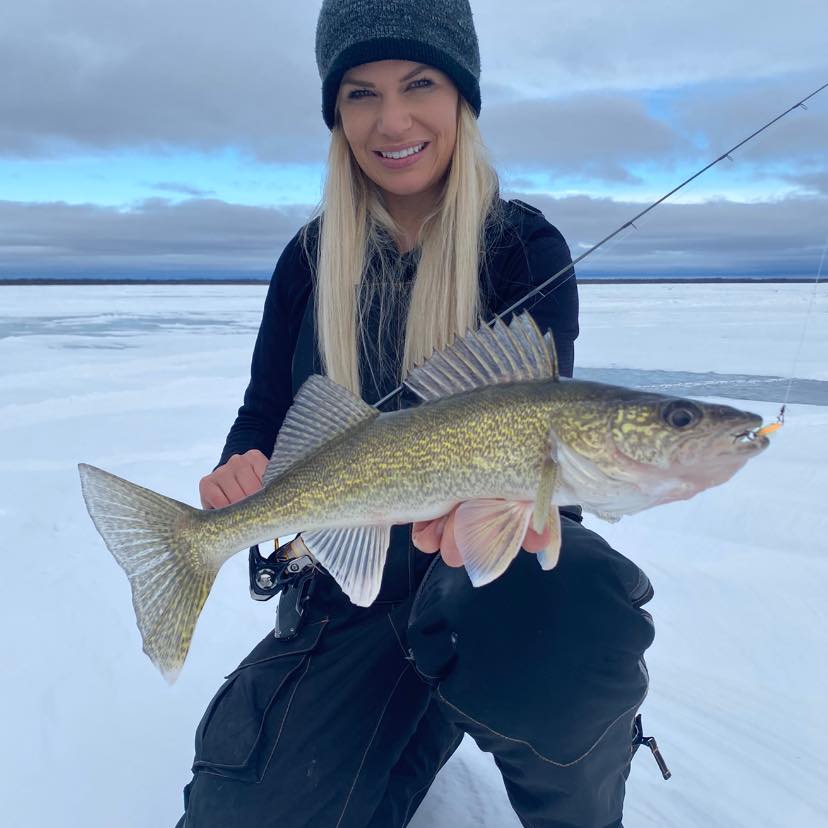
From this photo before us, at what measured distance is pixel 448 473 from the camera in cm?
204

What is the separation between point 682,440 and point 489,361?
23.6 inches

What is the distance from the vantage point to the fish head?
182cm

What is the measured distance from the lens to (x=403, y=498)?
2.10 m

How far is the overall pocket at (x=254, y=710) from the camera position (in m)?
2.25

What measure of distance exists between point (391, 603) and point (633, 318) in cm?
1650

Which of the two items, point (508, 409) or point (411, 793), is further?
point (411, 793)

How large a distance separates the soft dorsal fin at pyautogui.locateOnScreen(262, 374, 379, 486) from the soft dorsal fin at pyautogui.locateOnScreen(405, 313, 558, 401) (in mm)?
207

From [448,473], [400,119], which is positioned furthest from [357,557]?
[400,119]

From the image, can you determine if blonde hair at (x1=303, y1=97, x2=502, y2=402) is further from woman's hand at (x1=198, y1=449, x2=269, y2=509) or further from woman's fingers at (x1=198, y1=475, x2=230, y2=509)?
woman's fingers at (x1=198, y1=475, x2=230, y2=509)

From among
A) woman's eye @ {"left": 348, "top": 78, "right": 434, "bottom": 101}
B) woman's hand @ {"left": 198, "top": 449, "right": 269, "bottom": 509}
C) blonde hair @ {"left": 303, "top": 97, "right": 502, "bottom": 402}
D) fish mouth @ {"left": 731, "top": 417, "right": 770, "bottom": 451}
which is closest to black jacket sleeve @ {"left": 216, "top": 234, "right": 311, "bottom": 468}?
blonde hair @ {"left": 303, "top": 97, "right": 502, "bottom": 402}

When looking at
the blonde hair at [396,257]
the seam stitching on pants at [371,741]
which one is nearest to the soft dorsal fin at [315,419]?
the blonde hair at [396,257]

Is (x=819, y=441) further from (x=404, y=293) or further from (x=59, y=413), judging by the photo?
(x=59, y=413)

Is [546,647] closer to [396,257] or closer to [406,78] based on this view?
[396,257]

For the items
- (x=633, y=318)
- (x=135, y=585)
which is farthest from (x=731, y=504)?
(x=633, y=318)
